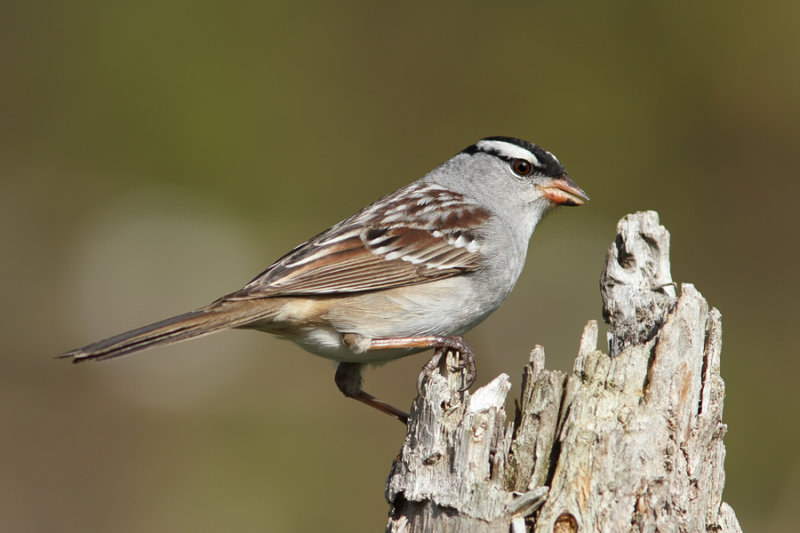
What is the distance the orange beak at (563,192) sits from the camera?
15.3 feet

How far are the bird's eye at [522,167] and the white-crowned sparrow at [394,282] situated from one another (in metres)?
0.02

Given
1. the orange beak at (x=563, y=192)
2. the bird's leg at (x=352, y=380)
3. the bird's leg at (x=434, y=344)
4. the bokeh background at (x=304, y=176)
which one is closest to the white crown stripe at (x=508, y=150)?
the orange beak at (x=563, y=192)

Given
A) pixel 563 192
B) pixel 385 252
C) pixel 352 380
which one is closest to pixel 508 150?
pixel 563 192

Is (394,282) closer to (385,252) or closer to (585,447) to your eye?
(385,252)

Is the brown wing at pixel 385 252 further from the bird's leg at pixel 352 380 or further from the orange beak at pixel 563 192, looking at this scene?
Answer: the bird's leg at pixel 352 380

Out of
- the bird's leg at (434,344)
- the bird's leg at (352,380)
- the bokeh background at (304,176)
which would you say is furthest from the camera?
the bokeh background at (304,176)

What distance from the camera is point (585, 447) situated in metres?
2.63

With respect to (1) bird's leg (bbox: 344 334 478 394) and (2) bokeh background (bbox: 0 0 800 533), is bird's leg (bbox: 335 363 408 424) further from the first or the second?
(2) bokeh background (bbox: 0 0 800 533)

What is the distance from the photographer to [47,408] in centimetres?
702

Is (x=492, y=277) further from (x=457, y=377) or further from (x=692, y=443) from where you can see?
(x=692, y=443)

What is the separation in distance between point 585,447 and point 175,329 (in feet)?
5.89

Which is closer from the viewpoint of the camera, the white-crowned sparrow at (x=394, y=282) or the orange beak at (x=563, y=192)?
the white-crowned sparrow at (x=394, y=282)

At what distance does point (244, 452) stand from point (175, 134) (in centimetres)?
403

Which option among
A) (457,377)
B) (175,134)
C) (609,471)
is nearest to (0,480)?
(175,134)
